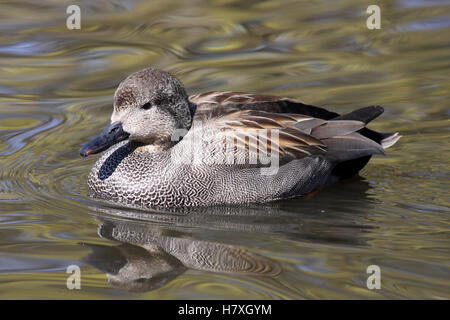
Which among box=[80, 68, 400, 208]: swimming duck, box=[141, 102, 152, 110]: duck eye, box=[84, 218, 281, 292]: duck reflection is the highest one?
box=[141, 102, 152, 110]: duck eye

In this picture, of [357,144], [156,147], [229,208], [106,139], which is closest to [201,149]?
[156,147]

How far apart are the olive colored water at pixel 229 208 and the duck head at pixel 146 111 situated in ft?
2.20

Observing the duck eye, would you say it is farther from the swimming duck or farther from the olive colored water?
the olive colored water

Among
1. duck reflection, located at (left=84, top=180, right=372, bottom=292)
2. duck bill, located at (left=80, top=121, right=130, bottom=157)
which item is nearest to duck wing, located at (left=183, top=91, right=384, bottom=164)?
duck reflection, located at (left=84, top=180, right=372, bottom=292)

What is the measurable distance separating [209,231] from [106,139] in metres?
1.19

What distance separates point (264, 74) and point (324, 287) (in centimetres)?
523

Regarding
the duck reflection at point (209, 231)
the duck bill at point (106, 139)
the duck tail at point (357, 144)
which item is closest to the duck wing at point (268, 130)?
the duck tail at point (357, 144)

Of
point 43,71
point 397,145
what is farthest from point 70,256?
point 43,71

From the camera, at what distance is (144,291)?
588 cm

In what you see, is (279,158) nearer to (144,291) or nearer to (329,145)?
(329,145)

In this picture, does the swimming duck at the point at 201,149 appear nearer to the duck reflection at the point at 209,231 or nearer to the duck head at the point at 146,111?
the duck head at the point at 146,111

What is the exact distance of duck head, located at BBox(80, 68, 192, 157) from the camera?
723 centimetres

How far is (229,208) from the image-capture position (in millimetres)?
7434

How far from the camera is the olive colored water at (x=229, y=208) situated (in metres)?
6.07
